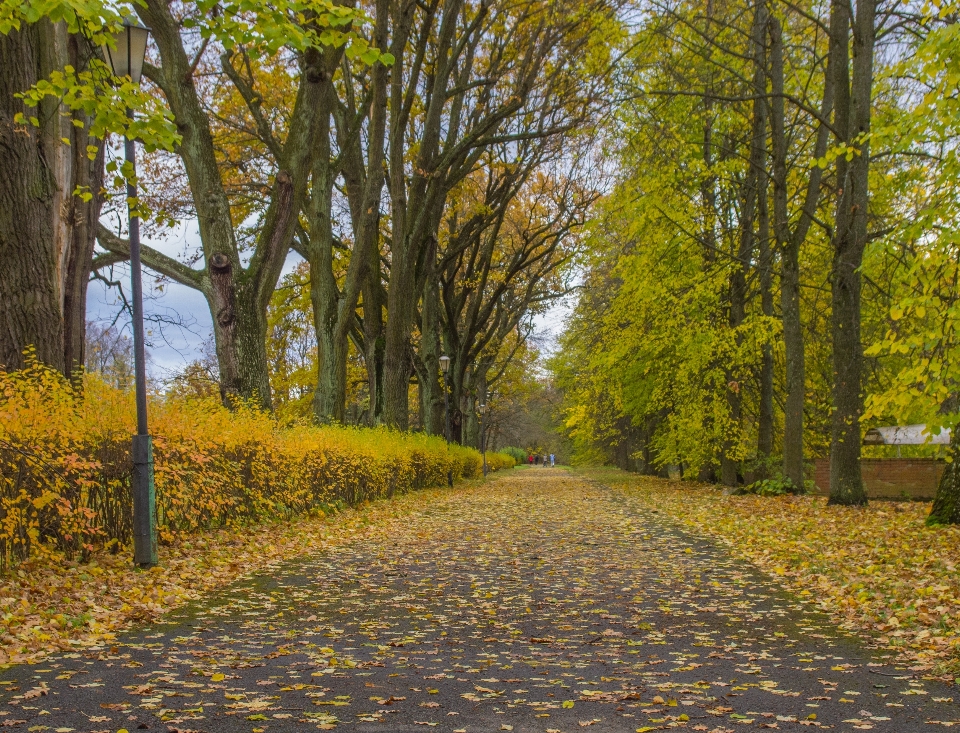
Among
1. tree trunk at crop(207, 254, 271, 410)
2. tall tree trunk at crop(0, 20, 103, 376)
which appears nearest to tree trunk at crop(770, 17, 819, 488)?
tree trunk at crop(207, 254, 271, 410)

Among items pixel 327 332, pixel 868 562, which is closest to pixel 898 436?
pixel 868 562

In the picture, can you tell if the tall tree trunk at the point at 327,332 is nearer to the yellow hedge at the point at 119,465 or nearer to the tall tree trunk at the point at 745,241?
the yellow hedge at the point at 119,465

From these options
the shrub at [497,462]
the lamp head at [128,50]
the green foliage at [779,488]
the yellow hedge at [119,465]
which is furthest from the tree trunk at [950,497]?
the shrub at [497,462]

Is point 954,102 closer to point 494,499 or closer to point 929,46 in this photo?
point 929,46

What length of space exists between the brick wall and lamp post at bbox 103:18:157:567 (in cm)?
1594

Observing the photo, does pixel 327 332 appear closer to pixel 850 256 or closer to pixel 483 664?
pixel 850 256

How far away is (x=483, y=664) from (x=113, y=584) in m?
3.80

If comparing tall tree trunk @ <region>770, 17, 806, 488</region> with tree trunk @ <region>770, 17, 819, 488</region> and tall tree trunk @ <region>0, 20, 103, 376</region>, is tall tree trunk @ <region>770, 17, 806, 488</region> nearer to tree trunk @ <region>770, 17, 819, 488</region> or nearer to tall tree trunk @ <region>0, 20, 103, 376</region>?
tree trunk @ <region>770, 17, 819, 488</region>

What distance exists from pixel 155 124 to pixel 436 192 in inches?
526

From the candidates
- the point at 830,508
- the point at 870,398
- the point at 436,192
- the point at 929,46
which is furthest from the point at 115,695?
the point at 436,192

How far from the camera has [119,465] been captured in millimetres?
8344

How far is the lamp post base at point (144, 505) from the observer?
26.5ft

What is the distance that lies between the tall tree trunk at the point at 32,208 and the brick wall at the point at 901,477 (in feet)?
54.5

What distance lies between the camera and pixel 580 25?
21.0 meters
